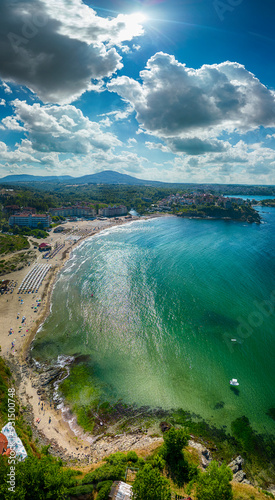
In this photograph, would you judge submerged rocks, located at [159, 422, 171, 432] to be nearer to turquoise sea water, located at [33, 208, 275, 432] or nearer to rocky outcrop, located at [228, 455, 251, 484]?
turquoise sea water, located at [33, 208, 275, 432]

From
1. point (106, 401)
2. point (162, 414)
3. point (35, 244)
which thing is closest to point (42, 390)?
point (106, 401)

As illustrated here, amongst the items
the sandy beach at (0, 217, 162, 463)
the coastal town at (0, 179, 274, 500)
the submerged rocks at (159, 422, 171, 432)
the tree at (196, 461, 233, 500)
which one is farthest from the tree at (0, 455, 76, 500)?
the submerged rocks at (159, 422, 171, 432)

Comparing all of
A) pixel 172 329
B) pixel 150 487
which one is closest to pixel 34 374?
pixel 150 487

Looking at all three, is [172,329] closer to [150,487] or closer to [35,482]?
[150,487]

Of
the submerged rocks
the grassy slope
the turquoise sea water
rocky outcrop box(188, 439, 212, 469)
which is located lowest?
the submerged rocks

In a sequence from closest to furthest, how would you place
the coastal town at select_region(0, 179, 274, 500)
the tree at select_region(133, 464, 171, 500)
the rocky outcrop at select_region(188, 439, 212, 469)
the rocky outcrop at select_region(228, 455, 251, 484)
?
the tree at select_region(133, 464, 171, 500)
the rocky outcrop at select_region(228, 455, 251, 484)
the rocky outcrop at select_region(188, 439, 212, 469)
the coastal town at select_region(0, 179, 274, 500)

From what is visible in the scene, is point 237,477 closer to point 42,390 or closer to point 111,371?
point 111,371

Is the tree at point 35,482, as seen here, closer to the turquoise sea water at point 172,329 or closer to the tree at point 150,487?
the tree at point 150,487

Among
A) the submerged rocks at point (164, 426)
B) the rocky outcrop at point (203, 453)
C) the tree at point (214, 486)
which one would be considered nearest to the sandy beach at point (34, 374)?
the submerged rocks at point (164, 426)
